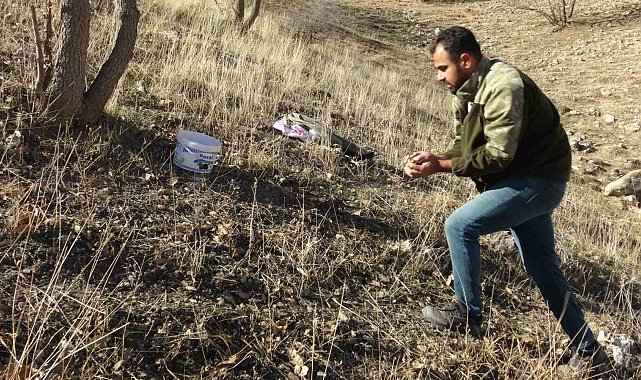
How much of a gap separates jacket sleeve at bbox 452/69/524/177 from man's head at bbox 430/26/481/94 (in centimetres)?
14

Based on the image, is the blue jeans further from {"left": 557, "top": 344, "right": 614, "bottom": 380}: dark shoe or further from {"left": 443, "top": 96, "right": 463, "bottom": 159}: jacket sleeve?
{"left": 443, "top": 96, "right": 463, "bottom": 159}: jacket sleeve

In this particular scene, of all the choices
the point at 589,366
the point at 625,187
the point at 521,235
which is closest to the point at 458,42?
the point at 521,235

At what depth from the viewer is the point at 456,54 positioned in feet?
9.09

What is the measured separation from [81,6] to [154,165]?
1.10 meters

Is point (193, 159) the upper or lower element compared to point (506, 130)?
lower

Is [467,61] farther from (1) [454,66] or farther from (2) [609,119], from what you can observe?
(2) [609,119]

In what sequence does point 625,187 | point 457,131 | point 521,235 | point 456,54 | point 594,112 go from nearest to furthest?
point 456,54 < point 521,235 < point 457,131 < point 625,187 < point 594,112

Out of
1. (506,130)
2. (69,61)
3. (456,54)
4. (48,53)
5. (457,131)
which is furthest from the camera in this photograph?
(48,53)

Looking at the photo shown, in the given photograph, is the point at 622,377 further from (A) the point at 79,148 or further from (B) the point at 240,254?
(A) the point at 79,148

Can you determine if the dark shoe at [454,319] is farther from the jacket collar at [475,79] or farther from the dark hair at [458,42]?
the dark hair at [458,42]

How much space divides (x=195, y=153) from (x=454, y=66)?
1851 millimetres

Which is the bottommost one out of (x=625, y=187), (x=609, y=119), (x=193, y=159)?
(x=625, y=187)

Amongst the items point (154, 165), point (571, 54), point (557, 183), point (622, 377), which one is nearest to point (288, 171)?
point (154, 165)

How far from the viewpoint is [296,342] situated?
2.81 m
